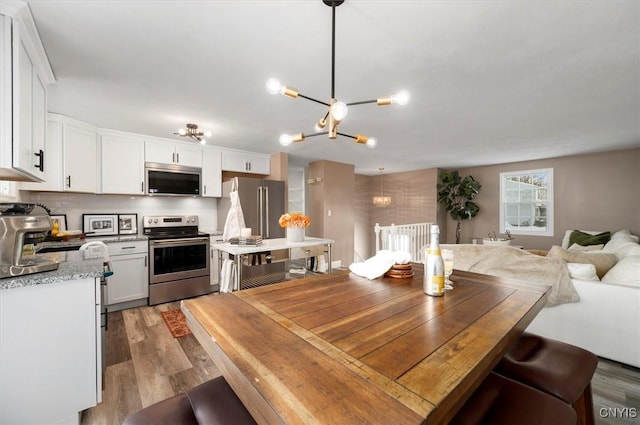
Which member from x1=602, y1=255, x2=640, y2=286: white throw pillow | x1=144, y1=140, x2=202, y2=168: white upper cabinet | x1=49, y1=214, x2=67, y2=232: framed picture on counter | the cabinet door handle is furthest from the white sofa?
x1=49, y1=214, x2=67, y2=232: framed picture on counter

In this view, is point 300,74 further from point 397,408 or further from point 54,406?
point 54,406

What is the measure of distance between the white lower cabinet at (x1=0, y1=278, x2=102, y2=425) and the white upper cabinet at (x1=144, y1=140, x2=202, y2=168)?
8.81 ft

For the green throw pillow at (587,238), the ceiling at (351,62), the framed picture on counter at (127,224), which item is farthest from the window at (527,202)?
the framed picture on counter at (127,224)

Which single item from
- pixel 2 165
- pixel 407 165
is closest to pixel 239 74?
pixel 2 165

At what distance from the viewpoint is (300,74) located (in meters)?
2.14

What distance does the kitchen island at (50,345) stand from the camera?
57.8 inches

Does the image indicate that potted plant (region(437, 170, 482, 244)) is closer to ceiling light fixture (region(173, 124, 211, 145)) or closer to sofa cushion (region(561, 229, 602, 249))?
sofa cushion (region(561, 229, 602, 249))

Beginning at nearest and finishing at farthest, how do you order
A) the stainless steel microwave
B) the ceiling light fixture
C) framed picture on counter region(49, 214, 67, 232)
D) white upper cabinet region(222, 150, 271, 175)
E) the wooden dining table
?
the wooden dining table < the ceiling light fixture < framed picture on counter region(49, 214, 67, 232) < the stainless steel microwave < white upper cabinet region(222, 150, 271, 175)

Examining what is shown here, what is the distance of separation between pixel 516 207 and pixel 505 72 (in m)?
4.97

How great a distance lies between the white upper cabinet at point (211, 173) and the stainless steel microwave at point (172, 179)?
91 mm

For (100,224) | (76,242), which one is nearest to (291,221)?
(76,242)

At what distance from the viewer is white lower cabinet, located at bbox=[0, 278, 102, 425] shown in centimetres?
147

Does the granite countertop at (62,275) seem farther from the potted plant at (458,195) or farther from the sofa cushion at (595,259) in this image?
the potted plant at (458,195)

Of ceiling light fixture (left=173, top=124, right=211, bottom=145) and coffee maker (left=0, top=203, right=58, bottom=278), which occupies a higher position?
ceiling light fixture (left=173, top=124, right=211, bottom=145)
